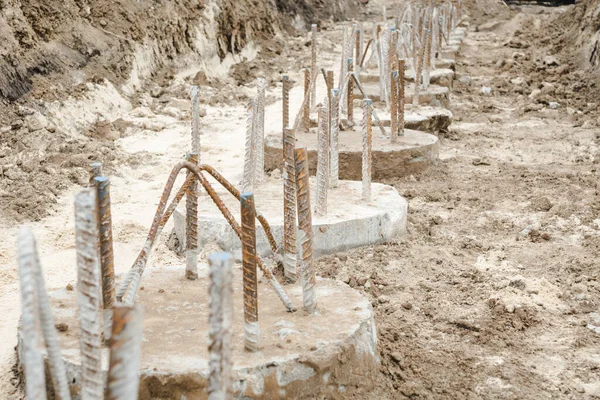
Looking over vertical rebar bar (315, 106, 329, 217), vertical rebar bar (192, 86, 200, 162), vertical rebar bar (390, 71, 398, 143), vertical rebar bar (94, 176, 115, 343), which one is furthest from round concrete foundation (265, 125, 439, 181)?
vertical rebar bar (94, 176, 115, 343)

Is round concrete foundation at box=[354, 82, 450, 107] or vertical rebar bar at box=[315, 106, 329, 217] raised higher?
vertical rebar bar at box=[315, 106, 329, 217]

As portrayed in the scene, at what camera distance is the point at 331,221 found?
200 inches

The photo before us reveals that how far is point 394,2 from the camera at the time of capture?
23953 millimetres

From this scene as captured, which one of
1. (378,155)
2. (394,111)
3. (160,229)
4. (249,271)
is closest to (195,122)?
(160,229)

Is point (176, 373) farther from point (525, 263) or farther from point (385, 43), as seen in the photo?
point (385, 43)

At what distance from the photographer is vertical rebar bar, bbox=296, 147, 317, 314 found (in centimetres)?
332

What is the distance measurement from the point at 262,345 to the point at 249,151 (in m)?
2.25

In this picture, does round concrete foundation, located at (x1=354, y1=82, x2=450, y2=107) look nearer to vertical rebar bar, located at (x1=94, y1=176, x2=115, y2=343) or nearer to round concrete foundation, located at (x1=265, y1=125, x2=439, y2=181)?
round concrete foundation, located at (x1=265, y1=125, x2=439, y2=181)

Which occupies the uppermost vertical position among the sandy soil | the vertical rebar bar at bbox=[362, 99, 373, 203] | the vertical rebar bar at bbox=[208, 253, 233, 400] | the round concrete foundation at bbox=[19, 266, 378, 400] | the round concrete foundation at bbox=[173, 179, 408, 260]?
the vertical rebar bar at bbox=[208, 253, 233, 400]

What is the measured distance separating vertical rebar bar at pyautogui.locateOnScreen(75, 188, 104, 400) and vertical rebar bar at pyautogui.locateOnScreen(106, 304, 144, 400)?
0.34m

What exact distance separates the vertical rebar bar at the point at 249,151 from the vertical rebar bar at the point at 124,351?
3.38 metres

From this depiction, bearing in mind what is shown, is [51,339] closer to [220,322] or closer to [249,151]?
[220,322]

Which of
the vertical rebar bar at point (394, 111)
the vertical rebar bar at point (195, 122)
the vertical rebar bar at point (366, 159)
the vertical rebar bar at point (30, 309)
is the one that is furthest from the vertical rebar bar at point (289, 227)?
the vertical rebar bar at point (394, 111)

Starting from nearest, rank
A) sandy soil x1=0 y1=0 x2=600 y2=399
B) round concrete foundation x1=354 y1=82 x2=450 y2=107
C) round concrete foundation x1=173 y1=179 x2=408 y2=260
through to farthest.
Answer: sandy soil x1=0 y1=0 x2=600 y2=399
round concrete foundation x1=173 y1=179 x2=408 y2=260
round concrete foundation x1=354 y1=82 x2=450 y2=107
